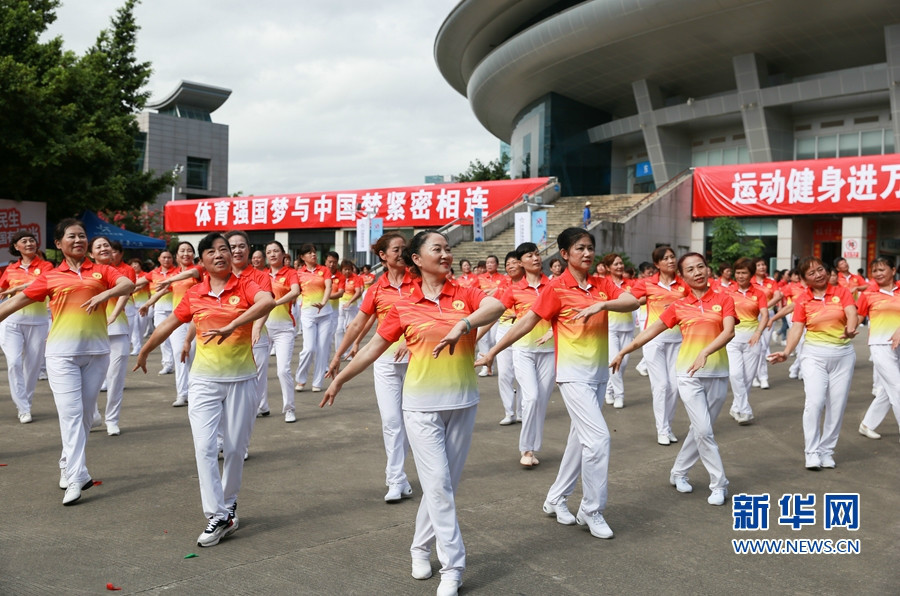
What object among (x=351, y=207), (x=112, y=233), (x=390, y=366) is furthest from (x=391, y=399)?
(x=351, y=207)

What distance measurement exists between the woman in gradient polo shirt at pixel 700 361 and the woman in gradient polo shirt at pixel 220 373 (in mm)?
2775

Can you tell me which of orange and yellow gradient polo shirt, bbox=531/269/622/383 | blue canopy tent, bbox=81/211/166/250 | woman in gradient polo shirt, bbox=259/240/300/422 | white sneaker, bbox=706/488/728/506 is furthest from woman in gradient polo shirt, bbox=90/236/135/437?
blue canopy tent, bbox=81/211/166/250

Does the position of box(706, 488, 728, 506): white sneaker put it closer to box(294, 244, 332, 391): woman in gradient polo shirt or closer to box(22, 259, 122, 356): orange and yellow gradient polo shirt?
box(22, 259, 122, 356): orange and yellow gradient polo shirt

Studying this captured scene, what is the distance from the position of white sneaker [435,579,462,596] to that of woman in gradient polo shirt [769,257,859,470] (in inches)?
169

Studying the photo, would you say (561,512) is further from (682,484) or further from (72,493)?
(72,493)

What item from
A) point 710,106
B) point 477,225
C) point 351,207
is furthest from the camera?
point 710,106

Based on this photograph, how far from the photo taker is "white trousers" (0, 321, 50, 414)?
8.80 m

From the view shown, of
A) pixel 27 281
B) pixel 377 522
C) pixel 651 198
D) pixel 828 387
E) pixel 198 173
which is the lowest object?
pixel 377 522

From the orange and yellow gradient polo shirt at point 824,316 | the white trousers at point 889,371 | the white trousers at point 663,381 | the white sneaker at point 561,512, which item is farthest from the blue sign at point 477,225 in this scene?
the white sneaker at point 561,512

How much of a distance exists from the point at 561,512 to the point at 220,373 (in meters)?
2.51

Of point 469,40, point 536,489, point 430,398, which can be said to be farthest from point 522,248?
point 469,40

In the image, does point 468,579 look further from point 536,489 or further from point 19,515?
point 19,515

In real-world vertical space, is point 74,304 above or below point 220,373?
above

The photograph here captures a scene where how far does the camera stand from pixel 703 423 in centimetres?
606
